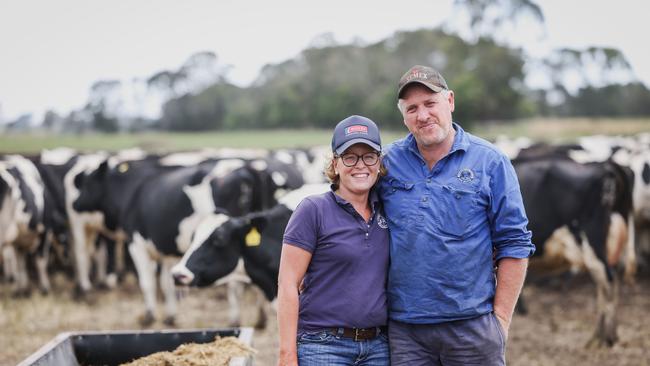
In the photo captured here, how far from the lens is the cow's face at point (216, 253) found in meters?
6.64

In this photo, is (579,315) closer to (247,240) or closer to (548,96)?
(247,240)

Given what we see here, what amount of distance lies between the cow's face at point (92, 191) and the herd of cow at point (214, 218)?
0.06 ft

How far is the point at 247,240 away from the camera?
22.0ft

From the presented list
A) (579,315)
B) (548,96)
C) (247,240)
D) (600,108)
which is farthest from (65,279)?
(548,96)

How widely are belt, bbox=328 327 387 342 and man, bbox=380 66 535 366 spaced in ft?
0.34

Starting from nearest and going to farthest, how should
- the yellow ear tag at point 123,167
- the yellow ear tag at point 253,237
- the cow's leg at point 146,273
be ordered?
1. the yellow ear tag at point 253,237
2. the cow's leg at point 146,273
3. the yellow ear tag at point 123,167

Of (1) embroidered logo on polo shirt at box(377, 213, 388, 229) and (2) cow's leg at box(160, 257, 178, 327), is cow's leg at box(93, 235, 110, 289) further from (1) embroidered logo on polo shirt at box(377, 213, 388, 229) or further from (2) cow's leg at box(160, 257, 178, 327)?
(1) embroidered logo on polo shirt at box(377, 213, 388, 229)

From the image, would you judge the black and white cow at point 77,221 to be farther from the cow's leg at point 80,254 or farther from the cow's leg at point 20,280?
the cow's leg at point 20,280

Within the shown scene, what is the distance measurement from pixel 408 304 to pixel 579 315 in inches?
287

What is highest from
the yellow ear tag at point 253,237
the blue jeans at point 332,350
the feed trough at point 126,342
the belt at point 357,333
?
the yellow ear tag at point 253,237

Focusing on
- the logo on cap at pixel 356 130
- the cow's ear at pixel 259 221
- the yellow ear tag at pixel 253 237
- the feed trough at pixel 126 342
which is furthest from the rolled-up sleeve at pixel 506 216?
the yellow ear tag at pixel 253 237

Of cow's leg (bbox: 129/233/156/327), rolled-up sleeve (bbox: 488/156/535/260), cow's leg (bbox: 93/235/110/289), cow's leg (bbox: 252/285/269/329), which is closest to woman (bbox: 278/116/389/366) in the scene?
rolled-up sleeve (bbox: 488/156/535/260)

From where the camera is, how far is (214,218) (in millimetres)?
6980

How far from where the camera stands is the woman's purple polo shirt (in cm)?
350
